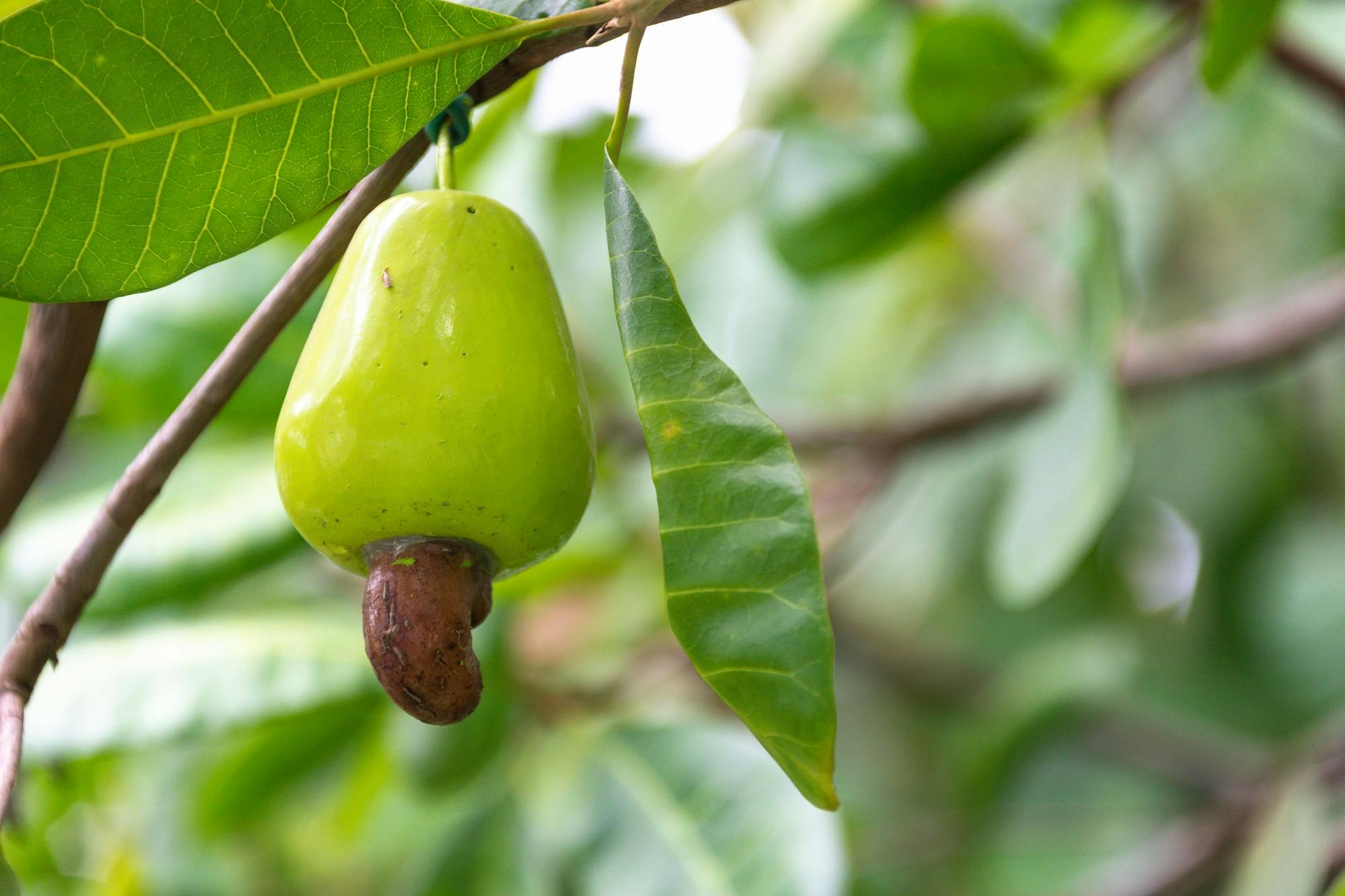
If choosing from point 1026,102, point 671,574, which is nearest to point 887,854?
point 1026,102

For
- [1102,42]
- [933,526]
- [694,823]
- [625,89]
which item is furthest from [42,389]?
[933,526]

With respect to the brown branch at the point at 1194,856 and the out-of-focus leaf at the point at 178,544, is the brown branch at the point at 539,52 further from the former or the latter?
the brown branch at the point at 1194,856

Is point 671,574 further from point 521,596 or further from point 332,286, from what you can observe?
point 521,596

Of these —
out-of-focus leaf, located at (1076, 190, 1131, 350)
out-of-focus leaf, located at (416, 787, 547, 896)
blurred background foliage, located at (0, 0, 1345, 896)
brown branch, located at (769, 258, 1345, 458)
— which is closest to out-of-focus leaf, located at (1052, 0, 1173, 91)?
blurred background foliage, located at (0, 0, 1345, 896)

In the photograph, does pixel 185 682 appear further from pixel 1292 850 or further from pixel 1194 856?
pixel 1194 856

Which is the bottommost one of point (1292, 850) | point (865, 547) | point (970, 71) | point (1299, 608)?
point (1299, 608)

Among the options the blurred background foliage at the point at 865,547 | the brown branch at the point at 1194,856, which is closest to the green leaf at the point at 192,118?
the blurred background foliage at the point at 865,547
